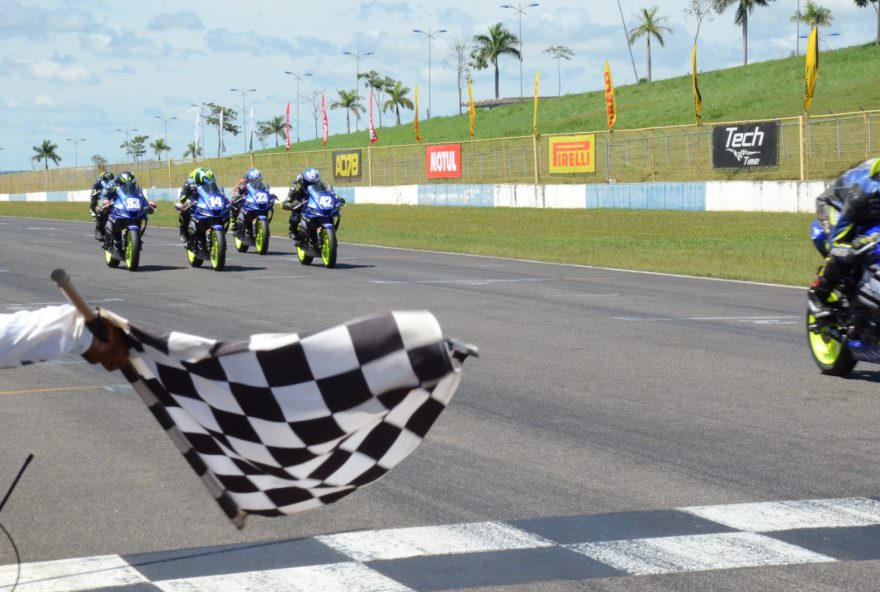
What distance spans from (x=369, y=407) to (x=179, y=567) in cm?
187

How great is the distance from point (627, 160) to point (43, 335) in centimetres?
4245

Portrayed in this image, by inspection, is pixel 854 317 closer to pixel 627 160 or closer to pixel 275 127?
pixel 627 160

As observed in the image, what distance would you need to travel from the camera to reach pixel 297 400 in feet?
12.4

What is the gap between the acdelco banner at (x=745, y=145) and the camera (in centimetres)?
3694

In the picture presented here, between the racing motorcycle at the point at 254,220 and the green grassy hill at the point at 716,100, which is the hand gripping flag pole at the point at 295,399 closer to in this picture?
the racing motorcycle at the point at 254,220

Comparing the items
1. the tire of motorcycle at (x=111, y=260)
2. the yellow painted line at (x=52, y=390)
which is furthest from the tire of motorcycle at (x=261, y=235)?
the yellow painted line at (x=52, y=390)

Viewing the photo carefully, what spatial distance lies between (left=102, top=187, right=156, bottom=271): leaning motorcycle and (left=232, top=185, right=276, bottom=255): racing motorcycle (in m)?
3.52

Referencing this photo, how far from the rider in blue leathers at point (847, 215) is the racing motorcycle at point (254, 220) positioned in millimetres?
16726

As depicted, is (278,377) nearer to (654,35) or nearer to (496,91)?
(654,35)

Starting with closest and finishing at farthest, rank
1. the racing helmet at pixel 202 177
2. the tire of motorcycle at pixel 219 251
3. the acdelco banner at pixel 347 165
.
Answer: the tire of motorcycle at pixel 219 251, the racing helmet at pixel 202 177, the acdelco banner at pixel 347 165

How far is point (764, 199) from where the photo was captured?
34.0 m

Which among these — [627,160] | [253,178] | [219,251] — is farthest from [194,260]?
[627,160]

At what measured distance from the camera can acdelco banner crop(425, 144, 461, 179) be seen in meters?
53.2

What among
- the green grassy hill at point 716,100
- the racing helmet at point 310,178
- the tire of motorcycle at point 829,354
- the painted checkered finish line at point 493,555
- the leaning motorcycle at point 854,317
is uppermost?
the green grassy hill at point 716,100
